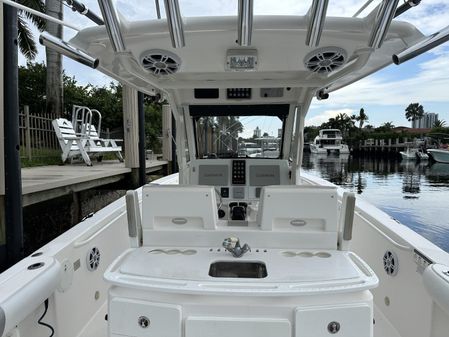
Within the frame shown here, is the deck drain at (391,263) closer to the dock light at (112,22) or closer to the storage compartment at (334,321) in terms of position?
the storage compartment at (334,321)

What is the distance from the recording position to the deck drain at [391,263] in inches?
92.0

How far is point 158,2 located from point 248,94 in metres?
1.89

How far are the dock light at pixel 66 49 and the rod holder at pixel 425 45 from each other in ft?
6.07

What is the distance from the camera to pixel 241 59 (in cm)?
215

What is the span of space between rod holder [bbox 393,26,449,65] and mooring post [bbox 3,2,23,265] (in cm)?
325

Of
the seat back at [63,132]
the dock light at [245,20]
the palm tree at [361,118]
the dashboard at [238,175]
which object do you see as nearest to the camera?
the dock light at [245,20]

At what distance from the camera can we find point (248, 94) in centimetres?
381

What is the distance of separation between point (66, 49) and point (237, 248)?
1.51 meters

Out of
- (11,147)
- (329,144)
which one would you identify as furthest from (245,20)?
(329,144)

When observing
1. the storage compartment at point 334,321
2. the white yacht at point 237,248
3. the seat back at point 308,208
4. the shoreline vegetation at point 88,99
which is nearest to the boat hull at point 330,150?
the shoreline vegetation at point 88,99

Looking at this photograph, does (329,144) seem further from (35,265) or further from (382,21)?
(35,265)

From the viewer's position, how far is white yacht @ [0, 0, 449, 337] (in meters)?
1.57

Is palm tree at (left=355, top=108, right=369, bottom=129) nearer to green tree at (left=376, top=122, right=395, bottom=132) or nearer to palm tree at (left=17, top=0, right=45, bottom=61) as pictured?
green tree at (left=376, top=122, right=395, bottom=132)

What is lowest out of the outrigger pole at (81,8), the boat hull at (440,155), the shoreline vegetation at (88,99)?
the boat hull at (440,155)
